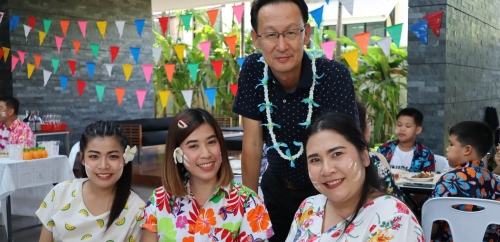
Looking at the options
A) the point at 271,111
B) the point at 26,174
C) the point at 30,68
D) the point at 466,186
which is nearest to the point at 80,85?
the point at 30,68

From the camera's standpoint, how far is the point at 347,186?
1333mm

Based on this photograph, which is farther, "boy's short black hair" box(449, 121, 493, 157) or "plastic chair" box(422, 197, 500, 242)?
"boy's short black hair" box(449, 121, 493, 157)

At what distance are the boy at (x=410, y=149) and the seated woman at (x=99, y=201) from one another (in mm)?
2412

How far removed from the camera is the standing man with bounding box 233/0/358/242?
5.23ft

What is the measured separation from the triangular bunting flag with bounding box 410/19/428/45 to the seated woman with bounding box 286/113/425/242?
3.77 meters

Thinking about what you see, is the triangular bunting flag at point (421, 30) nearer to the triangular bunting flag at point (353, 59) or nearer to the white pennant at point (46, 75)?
the triangular bunting flag at point (353, 59)

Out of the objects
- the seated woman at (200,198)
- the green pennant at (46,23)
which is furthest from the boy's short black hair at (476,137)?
the green pennant at (46,23)

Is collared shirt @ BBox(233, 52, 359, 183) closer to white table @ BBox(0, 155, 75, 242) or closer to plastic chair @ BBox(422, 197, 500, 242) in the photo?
plastic chair @ BBox(422, 197, 500, 242)

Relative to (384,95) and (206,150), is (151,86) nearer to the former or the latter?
(384,95)

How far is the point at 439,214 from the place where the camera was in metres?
2.45

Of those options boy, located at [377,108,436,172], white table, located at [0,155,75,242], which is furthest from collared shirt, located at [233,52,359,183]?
white table, located at [0,155,75,242]

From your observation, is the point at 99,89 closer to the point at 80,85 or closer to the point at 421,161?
the point at 80,85

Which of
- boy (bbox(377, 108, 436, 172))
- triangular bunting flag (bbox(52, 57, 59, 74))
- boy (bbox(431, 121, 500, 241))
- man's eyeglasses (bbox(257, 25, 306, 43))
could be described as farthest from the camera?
triangular bunting flag (bbox(52, 57, 59, 74))

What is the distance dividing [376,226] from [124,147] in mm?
1152
